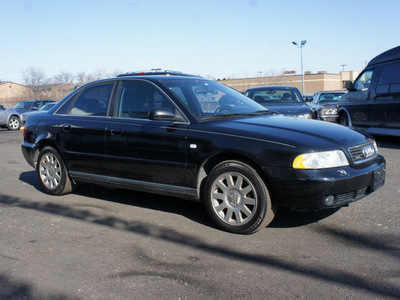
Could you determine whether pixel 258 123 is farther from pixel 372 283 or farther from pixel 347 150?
pixel 372 283

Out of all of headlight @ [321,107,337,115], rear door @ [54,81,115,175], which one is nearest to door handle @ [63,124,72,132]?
rear door @ [54,81,115,175]

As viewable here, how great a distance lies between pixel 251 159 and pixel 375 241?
1420mm

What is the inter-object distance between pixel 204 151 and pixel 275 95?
24.8 feet

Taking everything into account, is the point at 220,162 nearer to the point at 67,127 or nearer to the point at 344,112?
the point at 67,127

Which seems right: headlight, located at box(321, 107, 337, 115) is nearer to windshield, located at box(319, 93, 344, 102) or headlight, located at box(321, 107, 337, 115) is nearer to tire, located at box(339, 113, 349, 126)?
tire, located at box(339, 113, 349, 126)

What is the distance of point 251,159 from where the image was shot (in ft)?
14.2

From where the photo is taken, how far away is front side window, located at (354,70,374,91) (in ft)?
35.0

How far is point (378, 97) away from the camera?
33.7 feet

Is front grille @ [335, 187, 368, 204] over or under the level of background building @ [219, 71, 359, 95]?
under

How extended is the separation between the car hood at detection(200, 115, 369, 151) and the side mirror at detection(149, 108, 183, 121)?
446mm

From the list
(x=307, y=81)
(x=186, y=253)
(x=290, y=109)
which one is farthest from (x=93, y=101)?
(x=307, y=81)

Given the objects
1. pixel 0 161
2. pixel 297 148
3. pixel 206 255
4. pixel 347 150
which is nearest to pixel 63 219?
pixel 206 255

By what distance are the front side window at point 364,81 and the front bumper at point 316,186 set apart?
7.17 m

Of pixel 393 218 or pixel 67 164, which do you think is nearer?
pixel 393 218
